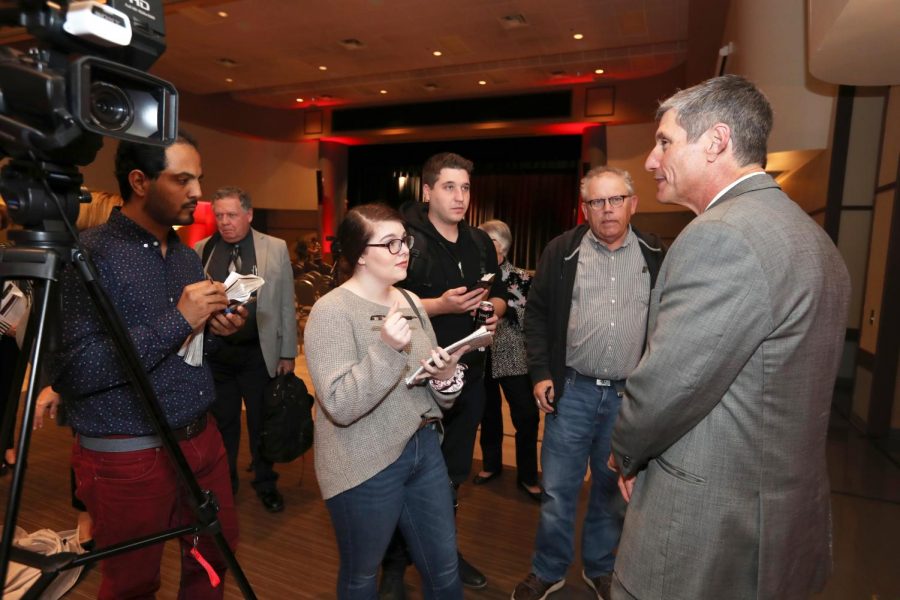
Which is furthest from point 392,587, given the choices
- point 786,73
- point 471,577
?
point 786,73

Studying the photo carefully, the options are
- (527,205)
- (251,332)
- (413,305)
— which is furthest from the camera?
(527,205)

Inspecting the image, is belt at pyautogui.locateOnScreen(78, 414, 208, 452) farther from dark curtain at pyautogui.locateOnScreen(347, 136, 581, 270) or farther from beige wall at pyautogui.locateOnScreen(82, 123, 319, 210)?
beige wall at pyautogui.locateOnScreen(82, 123, 319, 210)

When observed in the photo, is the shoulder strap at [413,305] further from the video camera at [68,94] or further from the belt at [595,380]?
the video camera at [68,94]

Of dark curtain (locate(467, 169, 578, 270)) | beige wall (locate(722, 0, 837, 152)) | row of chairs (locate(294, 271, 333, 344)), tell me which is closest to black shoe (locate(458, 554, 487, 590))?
beige wall (locate(722, 0, 837, 152))

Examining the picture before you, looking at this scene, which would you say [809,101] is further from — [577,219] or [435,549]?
[577,219]

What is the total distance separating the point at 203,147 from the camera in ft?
38.5

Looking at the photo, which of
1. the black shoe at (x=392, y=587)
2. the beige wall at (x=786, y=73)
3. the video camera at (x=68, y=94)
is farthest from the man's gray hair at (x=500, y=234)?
the beige wall at (x=786, y=73)

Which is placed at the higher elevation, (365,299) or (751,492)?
(365,299)

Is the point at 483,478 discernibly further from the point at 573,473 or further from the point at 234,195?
the point at 234,195

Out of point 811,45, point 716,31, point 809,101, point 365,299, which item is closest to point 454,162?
point 365,299

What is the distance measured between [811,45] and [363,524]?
368 cm

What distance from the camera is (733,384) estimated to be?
1094mm

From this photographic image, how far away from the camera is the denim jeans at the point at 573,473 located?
6.75 ft

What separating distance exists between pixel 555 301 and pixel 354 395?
3.57 feet
